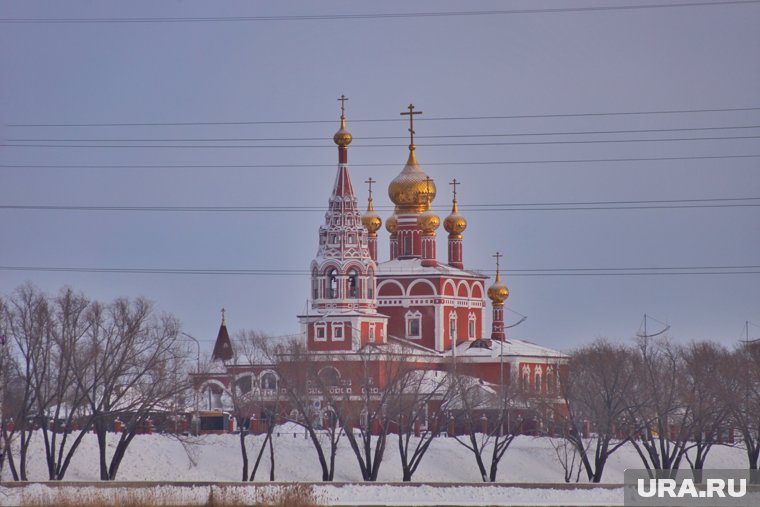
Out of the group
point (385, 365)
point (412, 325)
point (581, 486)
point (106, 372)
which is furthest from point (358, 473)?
point (412, 325)

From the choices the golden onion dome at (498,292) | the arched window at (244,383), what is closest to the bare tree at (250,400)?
the arched window at (244,383)

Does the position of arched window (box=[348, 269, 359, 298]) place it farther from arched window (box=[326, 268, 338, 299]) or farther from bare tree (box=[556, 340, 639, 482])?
bare tree (box=[556, 340, 639, 482])

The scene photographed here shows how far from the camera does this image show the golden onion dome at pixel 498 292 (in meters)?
97.7

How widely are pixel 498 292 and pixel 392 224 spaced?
659 cm

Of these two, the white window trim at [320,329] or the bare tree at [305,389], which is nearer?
the bare tree at [305,389]

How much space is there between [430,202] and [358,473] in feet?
94.8

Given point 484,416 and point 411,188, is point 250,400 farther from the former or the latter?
point 411,188

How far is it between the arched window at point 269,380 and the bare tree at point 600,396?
12.6 m

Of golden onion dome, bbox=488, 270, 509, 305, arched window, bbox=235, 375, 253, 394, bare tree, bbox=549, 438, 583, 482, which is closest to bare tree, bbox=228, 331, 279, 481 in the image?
arched window, bbox=235, 375, 253, 394

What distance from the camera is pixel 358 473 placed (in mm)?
69312

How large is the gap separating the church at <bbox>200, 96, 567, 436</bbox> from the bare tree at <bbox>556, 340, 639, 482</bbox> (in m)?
3.02

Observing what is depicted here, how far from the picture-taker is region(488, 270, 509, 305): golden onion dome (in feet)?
320

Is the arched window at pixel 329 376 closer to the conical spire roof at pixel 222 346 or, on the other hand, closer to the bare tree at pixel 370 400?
the bare tree at pixel 370 400
